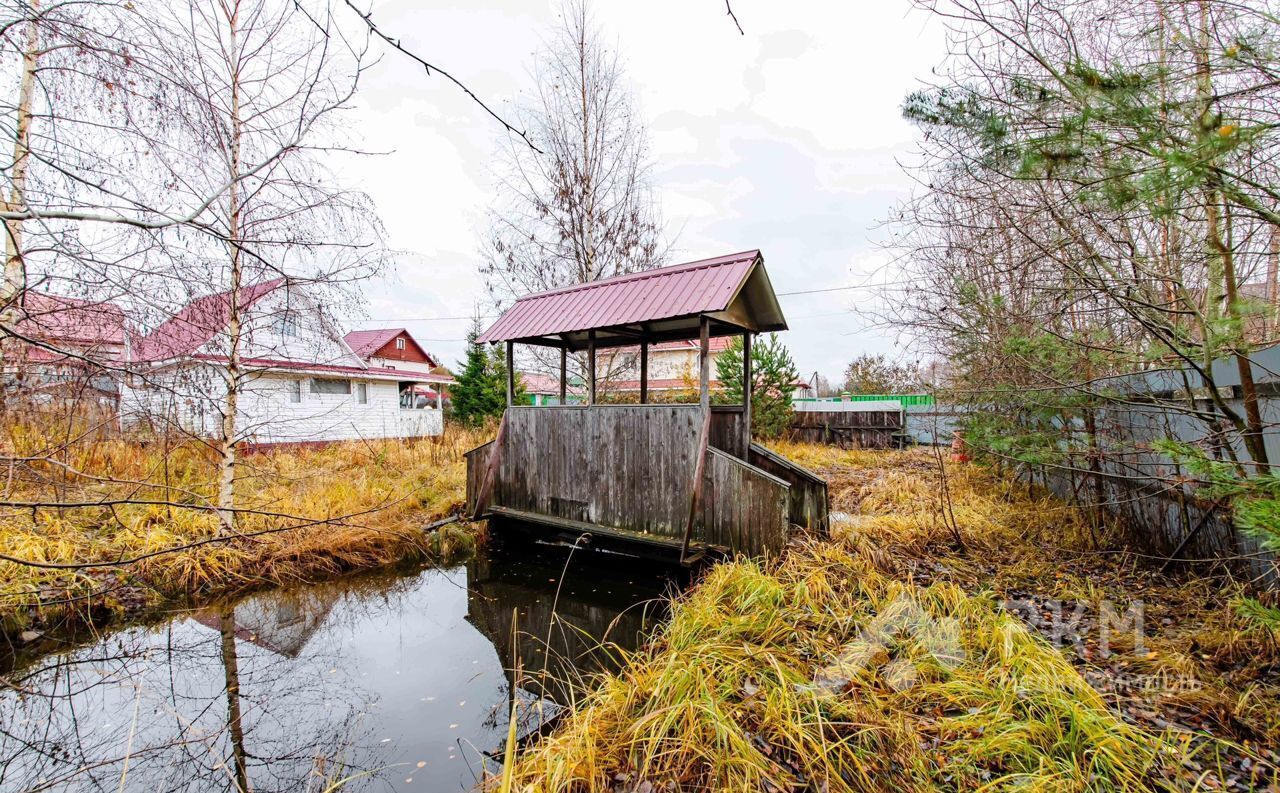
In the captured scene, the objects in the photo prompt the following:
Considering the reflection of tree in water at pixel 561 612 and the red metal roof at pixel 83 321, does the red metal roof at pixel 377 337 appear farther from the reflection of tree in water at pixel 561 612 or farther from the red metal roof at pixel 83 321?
the red metal roof at pixel 83 321

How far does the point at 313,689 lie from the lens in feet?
12.9

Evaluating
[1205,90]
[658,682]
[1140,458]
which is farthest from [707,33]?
[1140,458]

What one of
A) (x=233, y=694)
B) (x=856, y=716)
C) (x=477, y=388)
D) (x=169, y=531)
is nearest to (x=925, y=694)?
(x=856, y=716)

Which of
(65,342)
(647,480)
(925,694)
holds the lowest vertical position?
(925,694)

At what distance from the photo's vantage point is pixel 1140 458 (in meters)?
4.74

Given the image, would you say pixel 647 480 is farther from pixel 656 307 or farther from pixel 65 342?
pixel 65 342

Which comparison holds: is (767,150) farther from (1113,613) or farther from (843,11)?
(1113,613)

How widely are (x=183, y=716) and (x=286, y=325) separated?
159 inches

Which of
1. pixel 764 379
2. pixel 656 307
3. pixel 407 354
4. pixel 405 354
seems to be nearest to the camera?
pixel 656 307

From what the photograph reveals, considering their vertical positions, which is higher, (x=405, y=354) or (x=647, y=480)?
(x=405, y=354)

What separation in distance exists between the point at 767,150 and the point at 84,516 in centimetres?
920

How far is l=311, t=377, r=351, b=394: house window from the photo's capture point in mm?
16500

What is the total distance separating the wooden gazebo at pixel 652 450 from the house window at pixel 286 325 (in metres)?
2.24

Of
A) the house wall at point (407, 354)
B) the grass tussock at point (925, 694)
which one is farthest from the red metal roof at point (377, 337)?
the grass tussock at point (925, 694)
